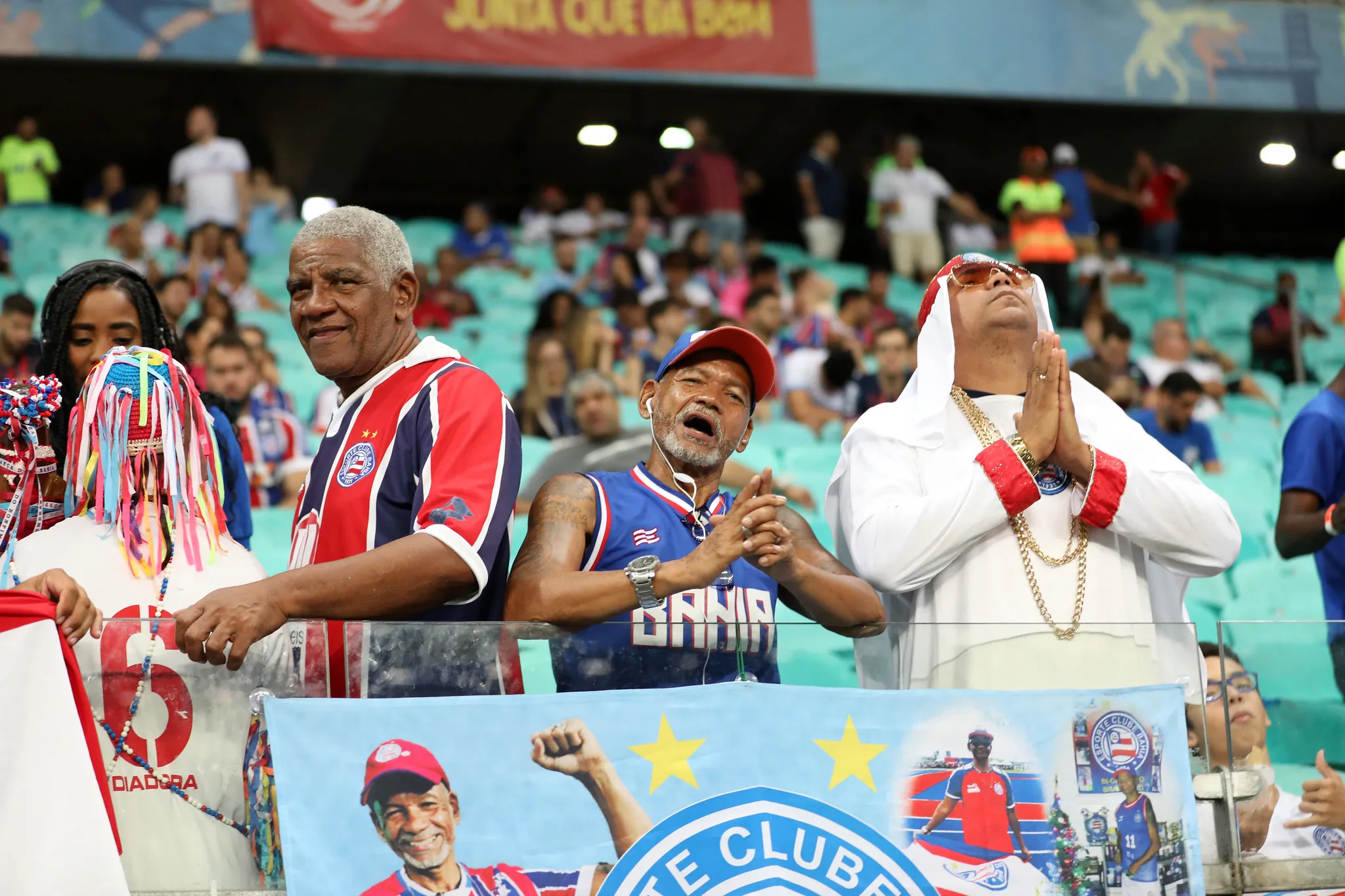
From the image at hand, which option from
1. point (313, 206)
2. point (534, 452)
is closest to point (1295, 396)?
point (534, 452)

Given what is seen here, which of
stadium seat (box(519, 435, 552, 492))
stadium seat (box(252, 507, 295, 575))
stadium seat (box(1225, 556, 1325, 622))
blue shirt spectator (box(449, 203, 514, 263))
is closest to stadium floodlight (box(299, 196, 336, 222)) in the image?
blue shirt spectator (box(449, 203, 514, 263))

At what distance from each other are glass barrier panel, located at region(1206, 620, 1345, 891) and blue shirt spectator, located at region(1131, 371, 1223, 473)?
4.79 meters

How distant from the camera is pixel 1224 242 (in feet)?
65.9

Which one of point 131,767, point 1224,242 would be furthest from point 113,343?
point 1224,242

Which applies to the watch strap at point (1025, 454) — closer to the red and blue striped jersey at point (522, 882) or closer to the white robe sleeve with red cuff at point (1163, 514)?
the white robe sleeve with red cuff at point (1163, 514)

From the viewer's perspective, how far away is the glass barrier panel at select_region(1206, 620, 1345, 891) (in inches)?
117

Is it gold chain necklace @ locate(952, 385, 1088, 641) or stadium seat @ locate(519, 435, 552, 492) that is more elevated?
stadium seat @ locate(519, 435, 552, 492)

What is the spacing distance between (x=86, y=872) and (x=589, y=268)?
34.6 feet

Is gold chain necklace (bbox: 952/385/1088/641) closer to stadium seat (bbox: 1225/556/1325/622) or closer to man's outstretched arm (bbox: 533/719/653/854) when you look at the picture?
man's outstretched arm (bbox: 533/719/653/854)

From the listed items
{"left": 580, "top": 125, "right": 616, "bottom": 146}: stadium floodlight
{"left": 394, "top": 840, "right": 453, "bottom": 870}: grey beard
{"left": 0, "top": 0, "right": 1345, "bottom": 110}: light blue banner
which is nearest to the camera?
{"left": 394, "top": 840, "right": 453, "bottom": 870}: grey beard

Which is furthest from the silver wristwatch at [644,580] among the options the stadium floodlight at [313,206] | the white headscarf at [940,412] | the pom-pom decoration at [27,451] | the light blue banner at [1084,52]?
the stadium floodlight at [313,206]

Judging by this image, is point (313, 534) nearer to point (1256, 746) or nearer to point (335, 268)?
point (335, 268)

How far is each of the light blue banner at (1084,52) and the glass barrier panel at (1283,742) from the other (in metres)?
9.89

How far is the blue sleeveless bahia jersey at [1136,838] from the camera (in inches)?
111
